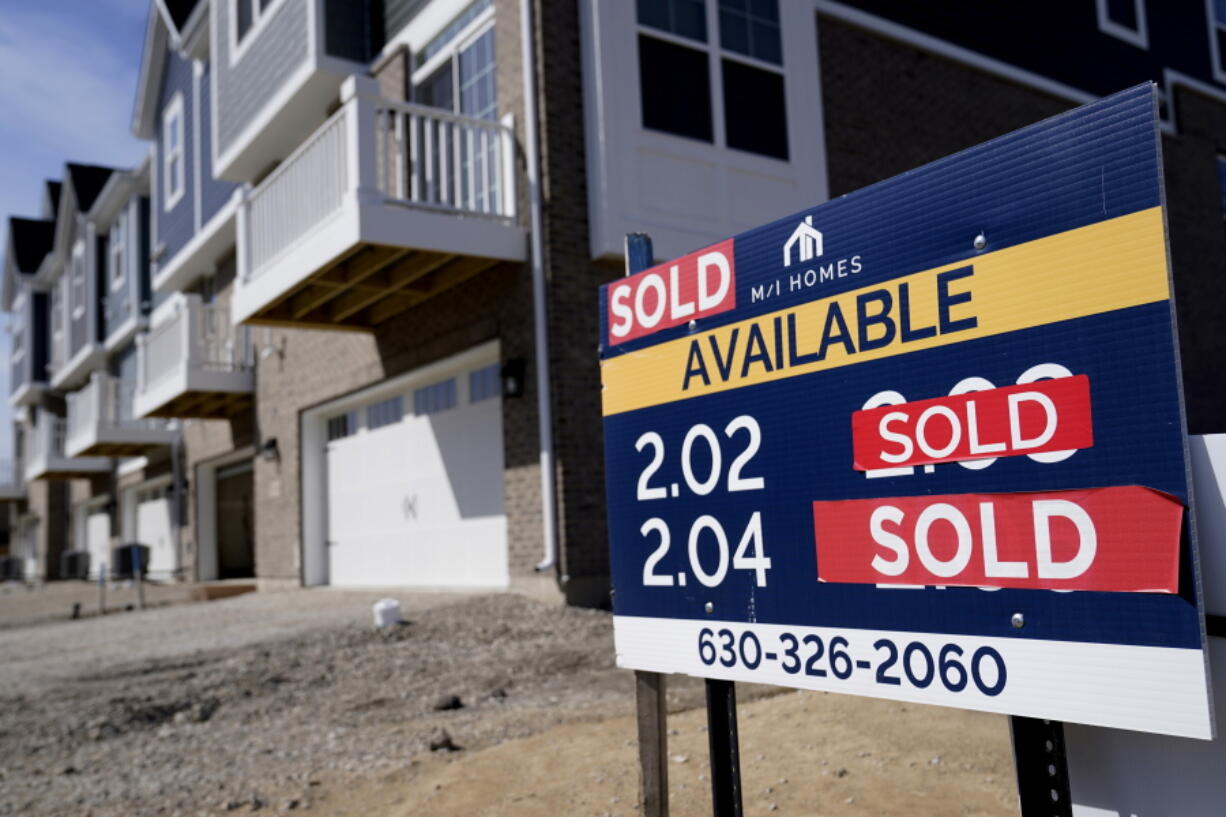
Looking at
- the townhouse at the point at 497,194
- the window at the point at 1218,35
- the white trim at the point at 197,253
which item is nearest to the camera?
the townhouse at the point at 497,194

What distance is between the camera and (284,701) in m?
6.93

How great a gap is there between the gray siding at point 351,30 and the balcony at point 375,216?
2.06 meters

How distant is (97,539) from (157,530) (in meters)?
7.04

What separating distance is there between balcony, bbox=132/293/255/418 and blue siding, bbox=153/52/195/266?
10.5 ft

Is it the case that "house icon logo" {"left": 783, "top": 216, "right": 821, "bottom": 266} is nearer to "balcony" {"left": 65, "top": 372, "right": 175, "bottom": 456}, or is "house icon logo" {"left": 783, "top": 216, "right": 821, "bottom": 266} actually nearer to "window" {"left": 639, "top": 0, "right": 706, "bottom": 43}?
"window" {"left": 639, "top": 0, "right": 706, "bottom": 43}

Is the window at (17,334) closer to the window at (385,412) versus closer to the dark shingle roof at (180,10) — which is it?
the dark shingle roof at (180,10)

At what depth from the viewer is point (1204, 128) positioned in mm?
16406

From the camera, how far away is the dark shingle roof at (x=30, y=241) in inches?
1396

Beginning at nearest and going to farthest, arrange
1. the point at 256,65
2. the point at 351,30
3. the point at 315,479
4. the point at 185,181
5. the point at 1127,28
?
the point at 351,30 → the point at 315,479 → the point at 256,65 → the point at 1127,28 → the point at 185,181

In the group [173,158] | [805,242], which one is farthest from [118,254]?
[805,242]

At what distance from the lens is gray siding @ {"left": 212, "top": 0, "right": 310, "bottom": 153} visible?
13297 millimetres

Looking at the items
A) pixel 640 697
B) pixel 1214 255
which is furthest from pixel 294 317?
pixel 1214 255

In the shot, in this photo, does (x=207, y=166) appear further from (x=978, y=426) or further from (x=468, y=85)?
(x=978, y=426)

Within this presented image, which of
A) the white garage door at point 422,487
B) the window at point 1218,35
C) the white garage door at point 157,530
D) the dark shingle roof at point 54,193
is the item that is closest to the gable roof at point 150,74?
the white garage door at point 157,530
